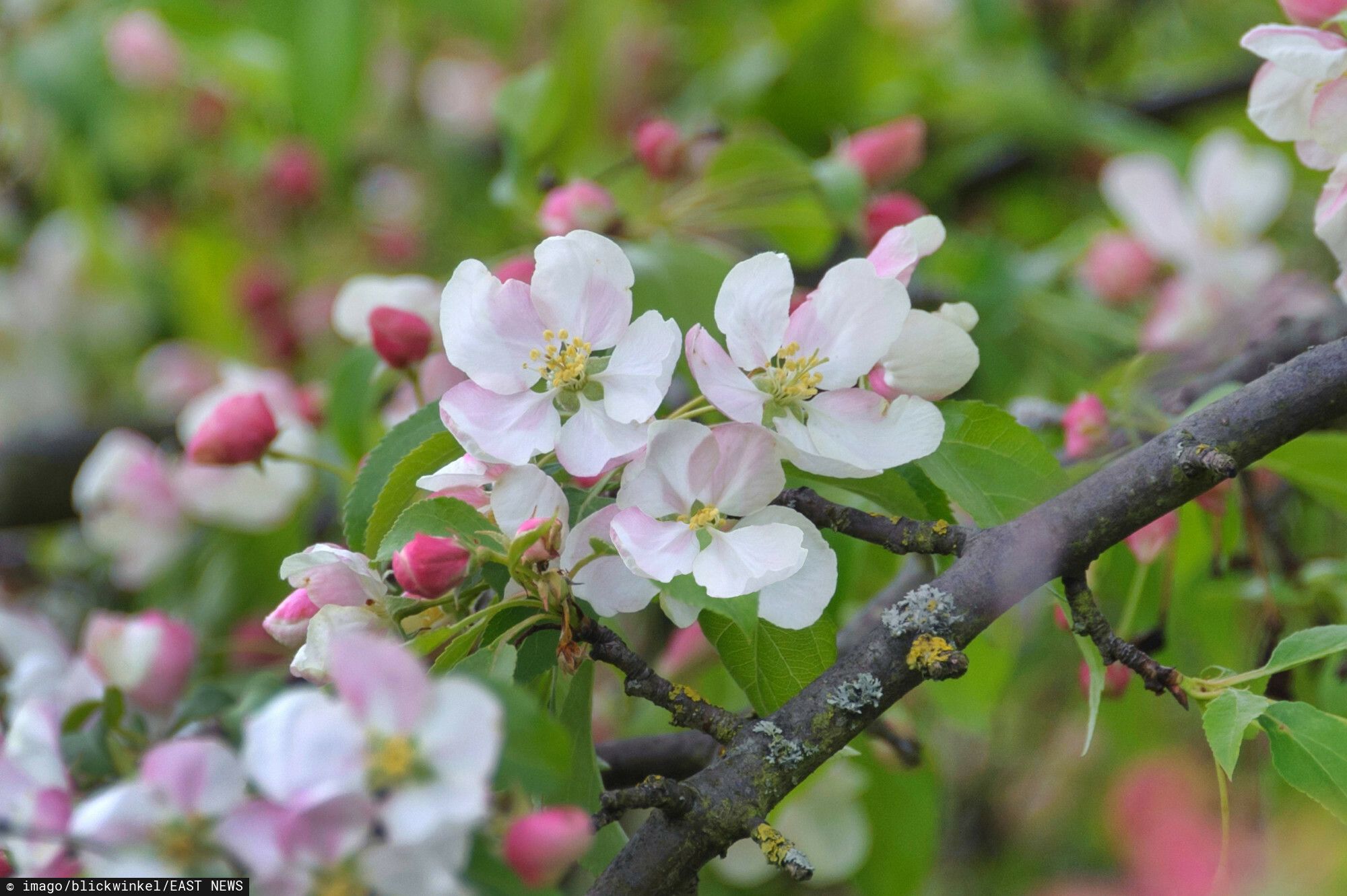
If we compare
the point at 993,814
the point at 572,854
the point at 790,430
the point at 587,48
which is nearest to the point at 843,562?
the point at 790,430

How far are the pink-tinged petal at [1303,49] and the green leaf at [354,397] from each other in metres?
0.62

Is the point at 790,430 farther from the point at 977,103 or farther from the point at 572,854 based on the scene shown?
the point at 977,103

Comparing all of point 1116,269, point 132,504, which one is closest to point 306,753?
point 132,504

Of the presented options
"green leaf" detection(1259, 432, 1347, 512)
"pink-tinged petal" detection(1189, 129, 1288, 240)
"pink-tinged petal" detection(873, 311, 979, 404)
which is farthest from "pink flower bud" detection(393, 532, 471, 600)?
"pink-tinged petal" detection(1189, 129, 1288, 240)

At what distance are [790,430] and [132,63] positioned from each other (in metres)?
1.80

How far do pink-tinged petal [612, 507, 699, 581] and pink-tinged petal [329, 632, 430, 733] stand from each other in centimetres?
11

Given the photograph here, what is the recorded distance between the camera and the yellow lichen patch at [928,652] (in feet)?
1.65

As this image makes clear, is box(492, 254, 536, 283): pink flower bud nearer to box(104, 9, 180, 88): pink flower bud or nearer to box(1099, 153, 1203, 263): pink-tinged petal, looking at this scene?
box(1099, 153, 1203, 263): pink-tinged petal

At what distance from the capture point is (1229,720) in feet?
1.62

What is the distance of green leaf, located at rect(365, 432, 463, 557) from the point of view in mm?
574

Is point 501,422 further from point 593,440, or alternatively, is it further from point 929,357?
point 929,357

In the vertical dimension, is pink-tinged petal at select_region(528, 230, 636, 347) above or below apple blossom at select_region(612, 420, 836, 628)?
above

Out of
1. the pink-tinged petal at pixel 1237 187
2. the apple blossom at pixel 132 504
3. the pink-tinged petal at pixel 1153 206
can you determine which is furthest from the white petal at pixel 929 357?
the pink-tinged petal at pixel 1237 187

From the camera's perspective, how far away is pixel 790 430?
1.73 ft
